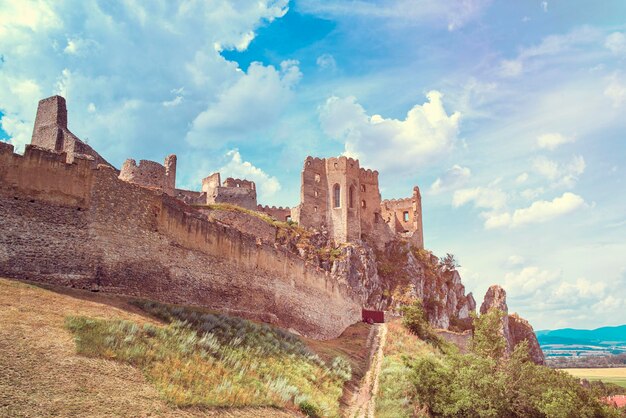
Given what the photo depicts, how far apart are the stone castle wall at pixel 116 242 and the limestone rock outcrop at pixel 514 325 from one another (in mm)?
56230

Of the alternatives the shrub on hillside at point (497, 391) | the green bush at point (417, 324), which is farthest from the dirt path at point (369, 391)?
the green bush at point (417, 324)

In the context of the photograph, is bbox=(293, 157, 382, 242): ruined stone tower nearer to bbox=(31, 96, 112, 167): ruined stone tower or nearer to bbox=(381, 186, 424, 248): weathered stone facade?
bbox=(381, 186, 424, 248): weathered stone facade

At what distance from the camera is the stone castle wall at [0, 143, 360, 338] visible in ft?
56.2

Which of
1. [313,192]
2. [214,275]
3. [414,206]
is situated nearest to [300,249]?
[313,192]

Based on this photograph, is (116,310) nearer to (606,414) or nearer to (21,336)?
(21,336)

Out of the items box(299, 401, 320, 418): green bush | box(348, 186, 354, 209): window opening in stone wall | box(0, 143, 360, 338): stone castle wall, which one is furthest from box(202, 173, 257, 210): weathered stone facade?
box(299, 401, 320, 418): green bush

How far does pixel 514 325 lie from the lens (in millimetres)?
77438

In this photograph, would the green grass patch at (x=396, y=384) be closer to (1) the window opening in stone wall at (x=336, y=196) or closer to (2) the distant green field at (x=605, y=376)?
(1) the window opening in stone wall at (x=336, y=196)

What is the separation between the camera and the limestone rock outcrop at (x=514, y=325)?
75.0m

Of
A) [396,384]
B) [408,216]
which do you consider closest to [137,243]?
[396,384]

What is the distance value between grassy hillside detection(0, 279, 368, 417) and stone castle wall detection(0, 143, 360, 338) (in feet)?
3.85

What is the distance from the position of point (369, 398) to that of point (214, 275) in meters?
8.46

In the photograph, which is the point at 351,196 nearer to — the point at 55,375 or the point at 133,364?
the point at 133,364

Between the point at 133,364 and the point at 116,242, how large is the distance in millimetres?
6498
